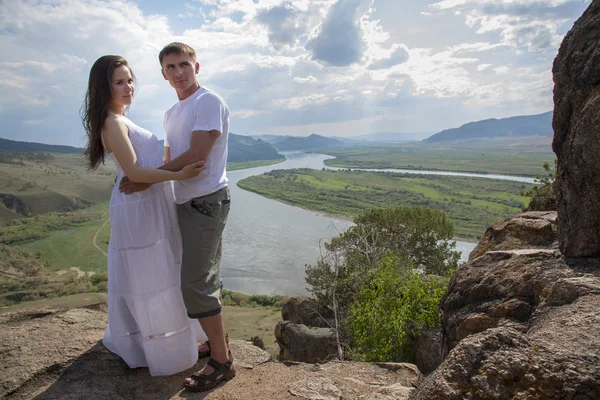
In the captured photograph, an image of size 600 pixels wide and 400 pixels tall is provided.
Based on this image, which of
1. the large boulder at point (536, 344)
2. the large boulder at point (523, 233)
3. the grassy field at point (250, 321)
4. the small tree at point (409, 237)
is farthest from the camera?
the grassy field at point (250, 321)

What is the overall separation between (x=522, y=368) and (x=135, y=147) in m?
3.10

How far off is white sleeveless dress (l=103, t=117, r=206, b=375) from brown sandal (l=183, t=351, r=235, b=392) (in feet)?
1.02

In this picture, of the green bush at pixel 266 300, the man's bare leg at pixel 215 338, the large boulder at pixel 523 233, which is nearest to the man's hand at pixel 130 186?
the man's bare leg at pixel 215 338

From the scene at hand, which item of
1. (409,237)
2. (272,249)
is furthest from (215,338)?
(272,249)

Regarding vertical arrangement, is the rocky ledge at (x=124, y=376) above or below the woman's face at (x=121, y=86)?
below

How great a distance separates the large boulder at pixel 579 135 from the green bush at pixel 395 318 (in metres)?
5.11

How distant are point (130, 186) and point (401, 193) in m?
74.1

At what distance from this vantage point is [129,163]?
3.20 meters

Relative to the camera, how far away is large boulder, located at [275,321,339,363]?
36.8 ft

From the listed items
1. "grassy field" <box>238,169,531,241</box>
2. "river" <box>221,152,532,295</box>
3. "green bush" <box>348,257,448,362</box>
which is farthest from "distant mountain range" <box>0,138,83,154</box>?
"green bush" <box>348,257,448,362</box>

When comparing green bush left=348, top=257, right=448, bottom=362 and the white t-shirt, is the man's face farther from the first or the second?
green bush left=348, top=257, right=448, bottom=362

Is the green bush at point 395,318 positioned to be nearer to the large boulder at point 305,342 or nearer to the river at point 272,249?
the large boulder at point 305,342

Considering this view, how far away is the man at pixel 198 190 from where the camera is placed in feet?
10.7

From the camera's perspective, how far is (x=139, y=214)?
338 cm
